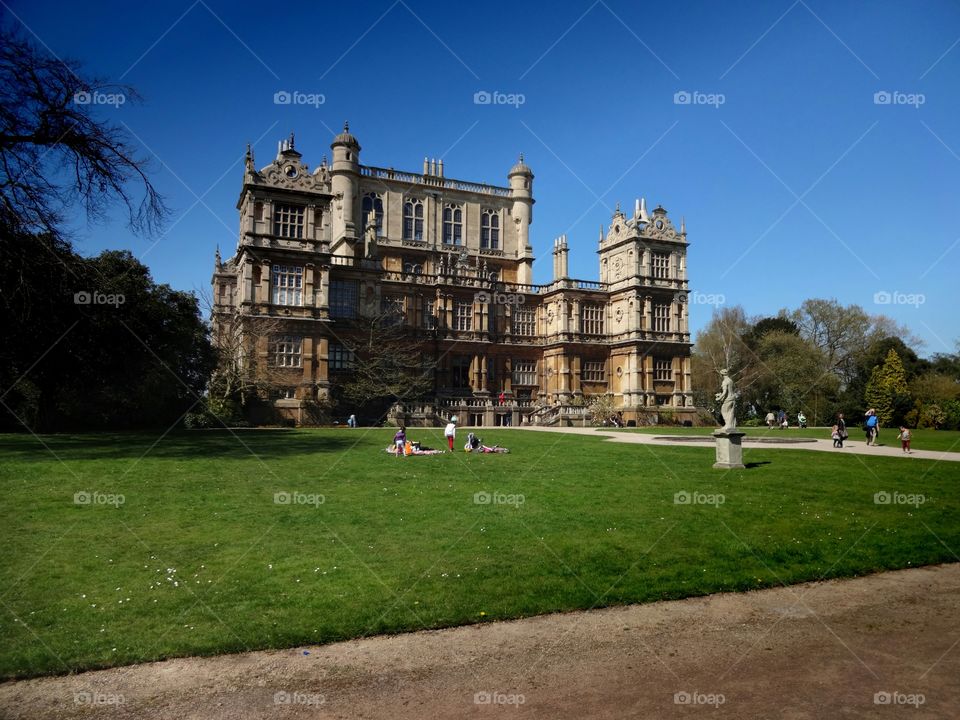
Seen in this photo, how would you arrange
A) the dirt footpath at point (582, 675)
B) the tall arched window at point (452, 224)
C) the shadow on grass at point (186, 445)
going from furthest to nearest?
1. the tall arched window at point (452, 224)
2. the shadow on grass at point (186, 445)
3. the dirt footpath at point (582, 675)

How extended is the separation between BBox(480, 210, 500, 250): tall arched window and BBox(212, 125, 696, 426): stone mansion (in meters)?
0.13

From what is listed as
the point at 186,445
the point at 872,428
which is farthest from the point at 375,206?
the point at 872,428

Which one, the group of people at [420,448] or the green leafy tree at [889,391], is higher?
the green leafy tree at [889,391]

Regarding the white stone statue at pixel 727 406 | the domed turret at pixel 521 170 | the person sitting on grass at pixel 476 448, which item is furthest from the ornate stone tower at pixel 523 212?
the white stone statue at pixel 727 406

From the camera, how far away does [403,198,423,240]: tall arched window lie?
55594mm

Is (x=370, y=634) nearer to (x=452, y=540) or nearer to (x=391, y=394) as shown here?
(x=452, y=540)

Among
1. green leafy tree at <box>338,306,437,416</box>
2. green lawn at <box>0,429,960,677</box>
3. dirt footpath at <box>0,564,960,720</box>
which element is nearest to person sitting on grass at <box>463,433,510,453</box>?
green lawn at <box>0,429,960,677</box>

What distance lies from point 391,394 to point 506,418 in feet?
34.1

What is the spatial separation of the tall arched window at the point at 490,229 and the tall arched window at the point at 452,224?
2.19 m

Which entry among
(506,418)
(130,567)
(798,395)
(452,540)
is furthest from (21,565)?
(798,395)

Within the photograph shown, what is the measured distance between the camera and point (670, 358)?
55625mm

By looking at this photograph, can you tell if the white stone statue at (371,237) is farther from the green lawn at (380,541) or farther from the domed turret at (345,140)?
the green lawn at (380,541)

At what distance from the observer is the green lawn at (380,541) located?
28.2 ft

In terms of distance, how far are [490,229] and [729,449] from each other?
1655 inches
